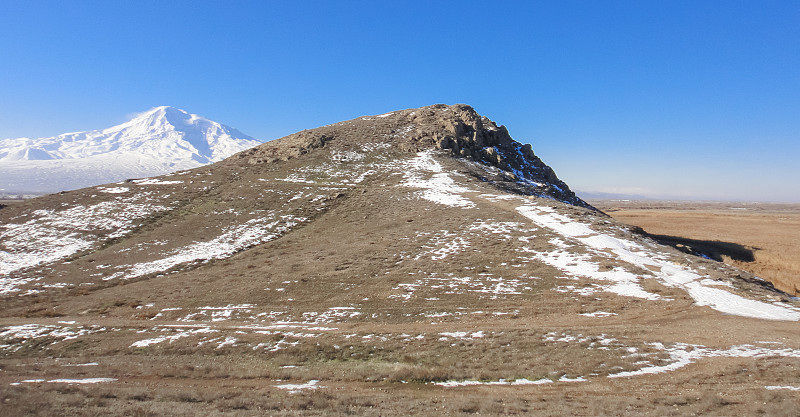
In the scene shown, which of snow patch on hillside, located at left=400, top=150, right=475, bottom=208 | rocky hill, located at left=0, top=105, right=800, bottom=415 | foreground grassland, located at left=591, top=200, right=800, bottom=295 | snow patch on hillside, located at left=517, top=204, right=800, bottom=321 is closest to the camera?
rocky hill, located at left=0, top=105, right=800, bottom=415

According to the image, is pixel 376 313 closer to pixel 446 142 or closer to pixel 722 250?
pixel 722 250

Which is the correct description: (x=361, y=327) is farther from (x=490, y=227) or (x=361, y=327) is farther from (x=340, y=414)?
(x=490, y=227)

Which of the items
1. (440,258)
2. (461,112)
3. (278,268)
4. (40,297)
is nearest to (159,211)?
(40,297)

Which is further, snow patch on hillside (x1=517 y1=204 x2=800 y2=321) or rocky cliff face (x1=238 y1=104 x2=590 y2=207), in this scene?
rocky cliff face (x1=238 y1=104 x2=590 y2=207)

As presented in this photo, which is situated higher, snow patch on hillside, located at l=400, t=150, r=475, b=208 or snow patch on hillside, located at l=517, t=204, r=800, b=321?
snow patch on hillside, located at l=400, t=150, r=475, b=208

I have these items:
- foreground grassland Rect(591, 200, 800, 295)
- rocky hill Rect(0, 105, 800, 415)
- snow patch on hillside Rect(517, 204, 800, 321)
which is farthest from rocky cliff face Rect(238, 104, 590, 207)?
snow patch on hillside Rect(517, 204, 800, 321)

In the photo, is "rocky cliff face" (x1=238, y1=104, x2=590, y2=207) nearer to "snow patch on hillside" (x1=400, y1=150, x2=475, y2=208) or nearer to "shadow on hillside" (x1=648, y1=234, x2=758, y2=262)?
"snow patch on hillside" (x1=400, y1=150, x2=475, y2=208)

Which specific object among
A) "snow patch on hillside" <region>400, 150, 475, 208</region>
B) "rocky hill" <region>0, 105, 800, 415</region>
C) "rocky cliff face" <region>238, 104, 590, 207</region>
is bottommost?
"rocky hill" <region>0, 105, 800, 415</region>

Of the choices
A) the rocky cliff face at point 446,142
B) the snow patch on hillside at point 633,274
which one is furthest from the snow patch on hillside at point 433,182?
the snow patch on hillside at point 633,274

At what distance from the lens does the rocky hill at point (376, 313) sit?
10953 millimetres

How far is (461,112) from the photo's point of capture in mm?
77250

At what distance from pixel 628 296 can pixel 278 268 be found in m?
22.9

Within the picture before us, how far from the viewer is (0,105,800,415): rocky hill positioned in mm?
10953

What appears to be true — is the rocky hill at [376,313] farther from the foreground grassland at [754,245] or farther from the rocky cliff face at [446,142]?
the rocky cliff face at [446,142]
